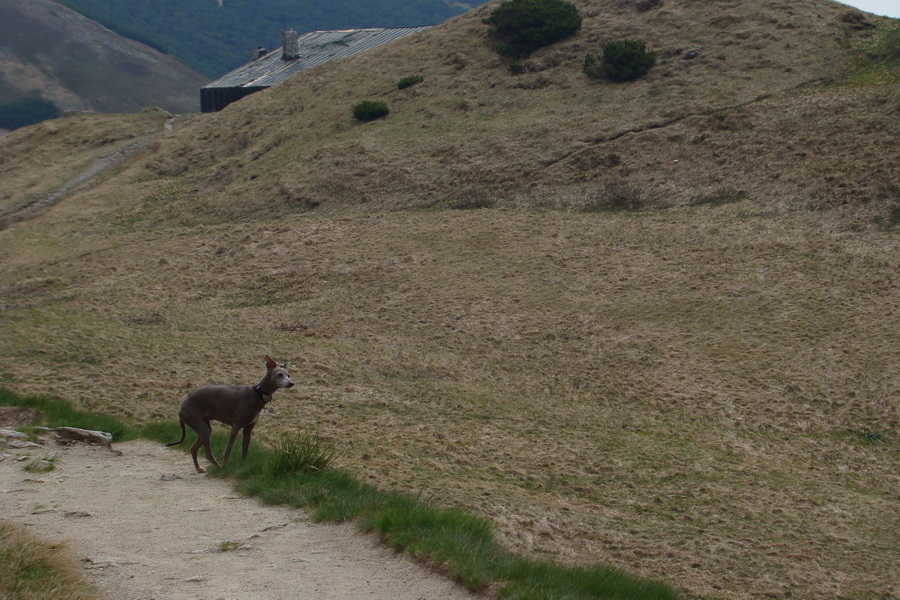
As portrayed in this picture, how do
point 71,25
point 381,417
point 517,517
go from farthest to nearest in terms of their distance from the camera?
point 71,25
point 381,417
point 517,517

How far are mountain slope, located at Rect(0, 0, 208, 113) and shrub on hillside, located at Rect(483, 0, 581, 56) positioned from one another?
62437mm

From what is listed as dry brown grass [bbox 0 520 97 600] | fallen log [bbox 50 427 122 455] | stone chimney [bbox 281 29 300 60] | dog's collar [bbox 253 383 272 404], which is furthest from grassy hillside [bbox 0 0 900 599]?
stone chimney [bbox 281 29 300 60]

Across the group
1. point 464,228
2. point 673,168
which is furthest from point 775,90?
point 464,228

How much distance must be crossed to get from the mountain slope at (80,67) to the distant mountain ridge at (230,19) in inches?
326

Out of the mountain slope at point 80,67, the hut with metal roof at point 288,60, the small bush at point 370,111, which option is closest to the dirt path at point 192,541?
the small bush at point 370,111

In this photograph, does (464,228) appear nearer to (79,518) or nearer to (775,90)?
(775,90)

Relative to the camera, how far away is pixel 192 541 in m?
6.46

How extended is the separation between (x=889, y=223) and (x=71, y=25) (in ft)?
346

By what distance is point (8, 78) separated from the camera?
9119 cm

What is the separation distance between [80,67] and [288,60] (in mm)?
60722

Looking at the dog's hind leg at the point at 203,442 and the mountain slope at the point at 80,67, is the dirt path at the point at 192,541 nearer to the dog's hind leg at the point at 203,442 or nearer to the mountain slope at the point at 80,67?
the dog's hind leg at the point at 203,442

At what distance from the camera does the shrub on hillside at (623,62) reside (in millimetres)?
25047

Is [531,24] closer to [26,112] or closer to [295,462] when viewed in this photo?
[295,462]

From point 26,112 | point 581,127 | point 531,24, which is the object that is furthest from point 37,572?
point 26,112
